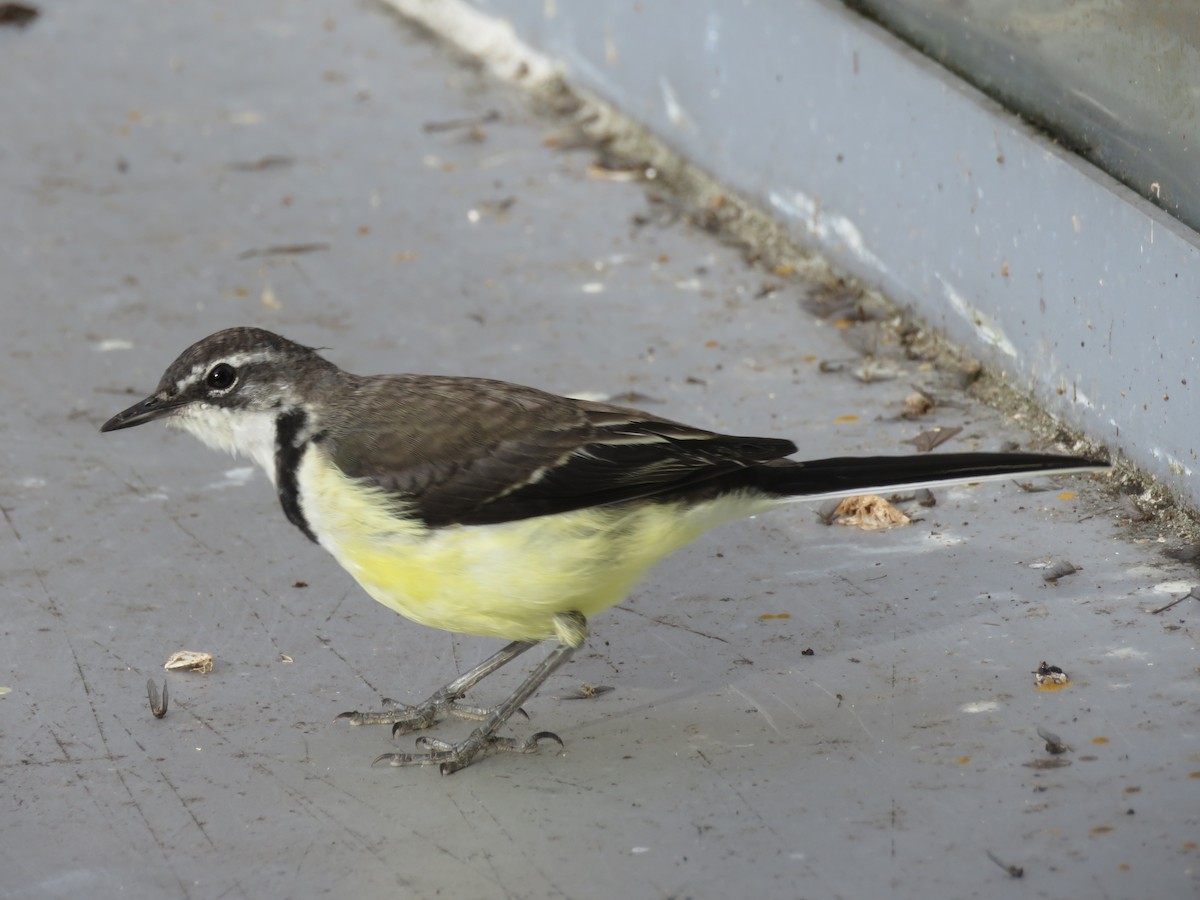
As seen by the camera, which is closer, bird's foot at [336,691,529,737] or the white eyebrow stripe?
bird's foot at [336,691,529,737]

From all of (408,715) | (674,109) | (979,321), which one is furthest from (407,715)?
(674,109)

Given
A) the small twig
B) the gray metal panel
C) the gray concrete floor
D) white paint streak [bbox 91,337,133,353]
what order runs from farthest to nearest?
white paint streak [bbox 91,337,133,353]
the gray metal panel
the small twig
the gray concrete floor

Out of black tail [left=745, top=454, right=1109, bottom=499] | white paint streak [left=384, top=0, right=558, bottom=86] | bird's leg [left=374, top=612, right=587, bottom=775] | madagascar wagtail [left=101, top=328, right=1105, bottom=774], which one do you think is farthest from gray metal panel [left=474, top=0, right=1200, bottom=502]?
bird's leg [left=374, top=612, right=587, bottom=775]

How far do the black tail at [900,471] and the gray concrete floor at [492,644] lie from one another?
50cm

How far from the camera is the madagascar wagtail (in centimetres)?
436

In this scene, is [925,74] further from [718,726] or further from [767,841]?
[767,841]

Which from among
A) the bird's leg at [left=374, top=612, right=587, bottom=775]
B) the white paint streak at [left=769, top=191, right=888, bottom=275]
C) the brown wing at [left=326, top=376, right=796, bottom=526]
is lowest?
the bird's leg at [left=374, top=612, right=587, bottom=775]

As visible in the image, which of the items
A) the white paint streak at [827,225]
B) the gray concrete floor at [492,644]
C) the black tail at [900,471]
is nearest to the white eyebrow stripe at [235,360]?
the gray concrete floor at [492,644]

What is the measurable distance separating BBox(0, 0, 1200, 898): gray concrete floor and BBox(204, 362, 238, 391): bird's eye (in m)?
0.77

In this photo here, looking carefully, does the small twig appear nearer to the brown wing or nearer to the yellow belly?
the brown wing

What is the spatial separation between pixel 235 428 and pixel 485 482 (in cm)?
85

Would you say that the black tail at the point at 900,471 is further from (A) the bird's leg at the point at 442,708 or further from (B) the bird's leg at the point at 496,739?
(A) the bird's leg at the point at 442,708

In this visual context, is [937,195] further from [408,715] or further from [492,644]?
[408,715]

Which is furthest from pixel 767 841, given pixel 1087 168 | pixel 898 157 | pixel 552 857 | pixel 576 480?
pixel 898 157
